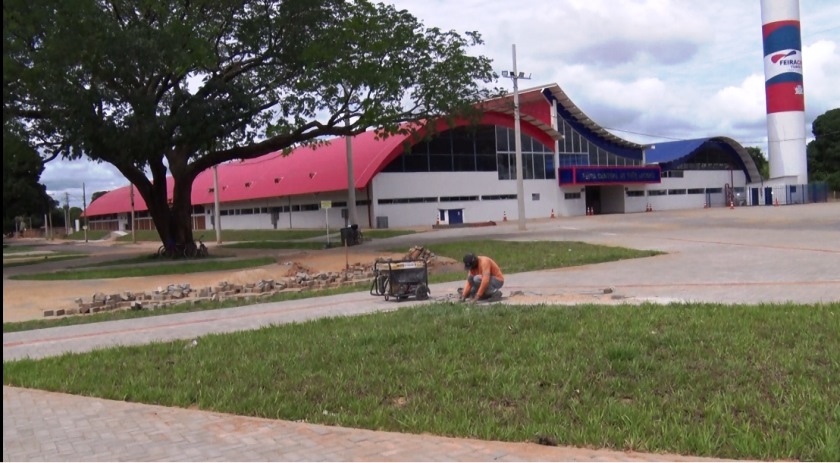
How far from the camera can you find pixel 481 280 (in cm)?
1266

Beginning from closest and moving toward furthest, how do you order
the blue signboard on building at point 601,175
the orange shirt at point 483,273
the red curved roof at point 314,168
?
the orange shirt at point 483,273
the red curved roof at point 314,168
the blue signboard on building at point 601,175

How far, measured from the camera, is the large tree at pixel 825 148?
281ft

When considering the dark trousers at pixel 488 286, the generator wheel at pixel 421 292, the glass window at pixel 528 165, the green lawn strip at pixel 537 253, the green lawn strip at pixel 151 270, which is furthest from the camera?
the glass window at pixel 528 165

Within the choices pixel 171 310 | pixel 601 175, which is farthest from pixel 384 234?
pixel 171 310

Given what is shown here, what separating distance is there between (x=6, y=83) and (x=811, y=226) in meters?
31.3

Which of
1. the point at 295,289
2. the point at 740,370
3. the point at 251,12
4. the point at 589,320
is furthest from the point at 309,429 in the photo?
the point at 251,12

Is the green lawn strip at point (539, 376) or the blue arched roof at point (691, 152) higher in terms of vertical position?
the blue arched roof at point (691, 152)

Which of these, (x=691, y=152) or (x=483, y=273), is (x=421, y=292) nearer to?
(x=483, y=273)

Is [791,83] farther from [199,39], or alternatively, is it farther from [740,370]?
[740,370]

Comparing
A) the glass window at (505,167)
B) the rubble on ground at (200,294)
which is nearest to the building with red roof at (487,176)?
the glass window at (505,167)

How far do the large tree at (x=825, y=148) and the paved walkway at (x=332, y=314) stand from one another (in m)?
65.9

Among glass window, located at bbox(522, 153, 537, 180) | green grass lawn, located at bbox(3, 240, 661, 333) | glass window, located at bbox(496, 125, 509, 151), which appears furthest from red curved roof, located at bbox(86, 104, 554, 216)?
green grass lawn, located at bbox(3, 240, 661, 333)

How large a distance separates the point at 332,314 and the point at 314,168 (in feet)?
141

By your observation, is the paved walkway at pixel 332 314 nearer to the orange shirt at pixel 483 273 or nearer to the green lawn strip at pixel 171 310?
the green lawn strip at pixel 171 310
